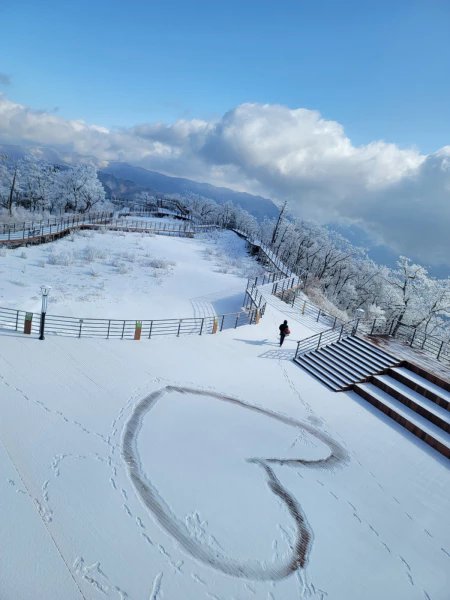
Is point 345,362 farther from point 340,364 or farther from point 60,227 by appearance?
point 60,227

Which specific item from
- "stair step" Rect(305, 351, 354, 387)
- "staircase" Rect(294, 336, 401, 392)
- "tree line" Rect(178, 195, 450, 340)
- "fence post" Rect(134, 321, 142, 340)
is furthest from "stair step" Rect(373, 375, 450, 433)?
"tree line" Rect(178, 195, 450, 340)

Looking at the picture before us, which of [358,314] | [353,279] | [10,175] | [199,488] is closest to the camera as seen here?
[199,488]

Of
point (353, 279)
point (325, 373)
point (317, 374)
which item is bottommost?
point (317, 374)

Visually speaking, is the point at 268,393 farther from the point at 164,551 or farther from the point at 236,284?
the point at 236,284

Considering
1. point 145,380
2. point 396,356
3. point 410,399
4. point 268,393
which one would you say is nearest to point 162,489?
point 145,380

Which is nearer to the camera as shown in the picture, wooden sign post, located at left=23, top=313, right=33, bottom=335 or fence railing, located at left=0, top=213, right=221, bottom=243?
wooden sign post, located at left=23, top=313, right=33, bottom=335

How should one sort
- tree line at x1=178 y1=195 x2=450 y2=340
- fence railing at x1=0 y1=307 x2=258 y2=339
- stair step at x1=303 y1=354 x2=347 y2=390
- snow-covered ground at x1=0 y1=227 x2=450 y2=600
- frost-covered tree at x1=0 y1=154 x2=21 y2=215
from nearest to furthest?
1. snow-covered ground at x1=0 y1=227 x2=450 y2=600
2. fence railing at x1=0 y1=307 x2=258 y2=339
3. stair step at x1=303 y1=354 x2=347 y2=390
4. tree line at x1=178 y1=195 x2=450 y2=340
5. frost-covered tree at x1=0 y1=154 x2=21 y2=215

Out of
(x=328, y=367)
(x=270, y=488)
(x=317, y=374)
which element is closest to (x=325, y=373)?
(x=317, y=374)

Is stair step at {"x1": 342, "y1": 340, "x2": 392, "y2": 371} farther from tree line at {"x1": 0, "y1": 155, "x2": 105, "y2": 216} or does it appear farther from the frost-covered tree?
the frost-covered tree
